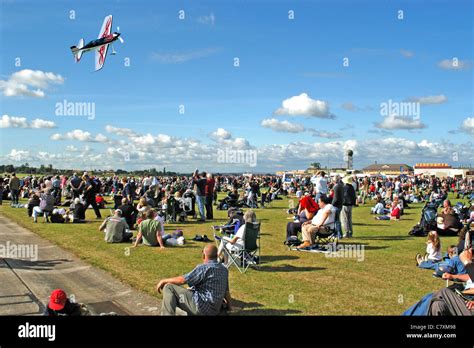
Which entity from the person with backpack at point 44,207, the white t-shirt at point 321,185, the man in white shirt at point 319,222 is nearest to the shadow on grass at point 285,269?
the man in white shirt at point 319,222

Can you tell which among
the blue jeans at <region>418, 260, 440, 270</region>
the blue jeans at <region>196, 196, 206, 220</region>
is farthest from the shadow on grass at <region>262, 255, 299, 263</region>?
the blue jeans at <region>196, 196, 206, 220</region>

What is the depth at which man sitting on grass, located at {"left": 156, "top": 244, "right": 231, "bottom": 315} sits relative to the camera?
548 centimetres

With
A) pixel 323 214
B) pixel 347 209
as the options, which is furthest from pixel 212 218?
pixel 323 214

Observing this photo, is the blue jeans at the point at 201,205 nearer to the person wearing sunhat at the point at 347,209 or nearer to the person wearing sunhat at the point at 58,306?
the person wearing sunhat at the point at 347,209

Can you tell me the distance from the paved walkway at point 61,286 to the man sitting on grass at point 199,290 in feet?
2.83

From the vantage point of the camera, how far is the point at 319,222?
10.9 metres

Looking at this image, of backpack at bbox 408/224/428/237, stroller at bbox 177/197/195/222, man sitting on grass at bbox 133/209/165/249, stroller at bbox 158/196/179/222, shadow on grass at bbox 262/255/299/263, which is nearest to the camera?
shadow on grass at bbox 262/255/299/263

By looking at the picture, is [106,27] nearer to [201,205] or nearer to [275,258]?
[201,205]

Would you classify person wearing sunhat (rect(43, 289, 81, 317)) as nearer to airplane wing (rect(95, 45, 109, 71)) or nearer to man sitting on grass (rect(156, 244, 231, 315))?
man sitting on grass (rect(156, 244, 231, 315))

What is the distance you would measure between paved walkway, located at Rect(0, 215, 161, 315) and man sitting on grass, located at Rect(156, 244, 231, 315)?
86cm

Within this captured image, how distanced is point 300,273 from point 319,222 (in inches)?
102
